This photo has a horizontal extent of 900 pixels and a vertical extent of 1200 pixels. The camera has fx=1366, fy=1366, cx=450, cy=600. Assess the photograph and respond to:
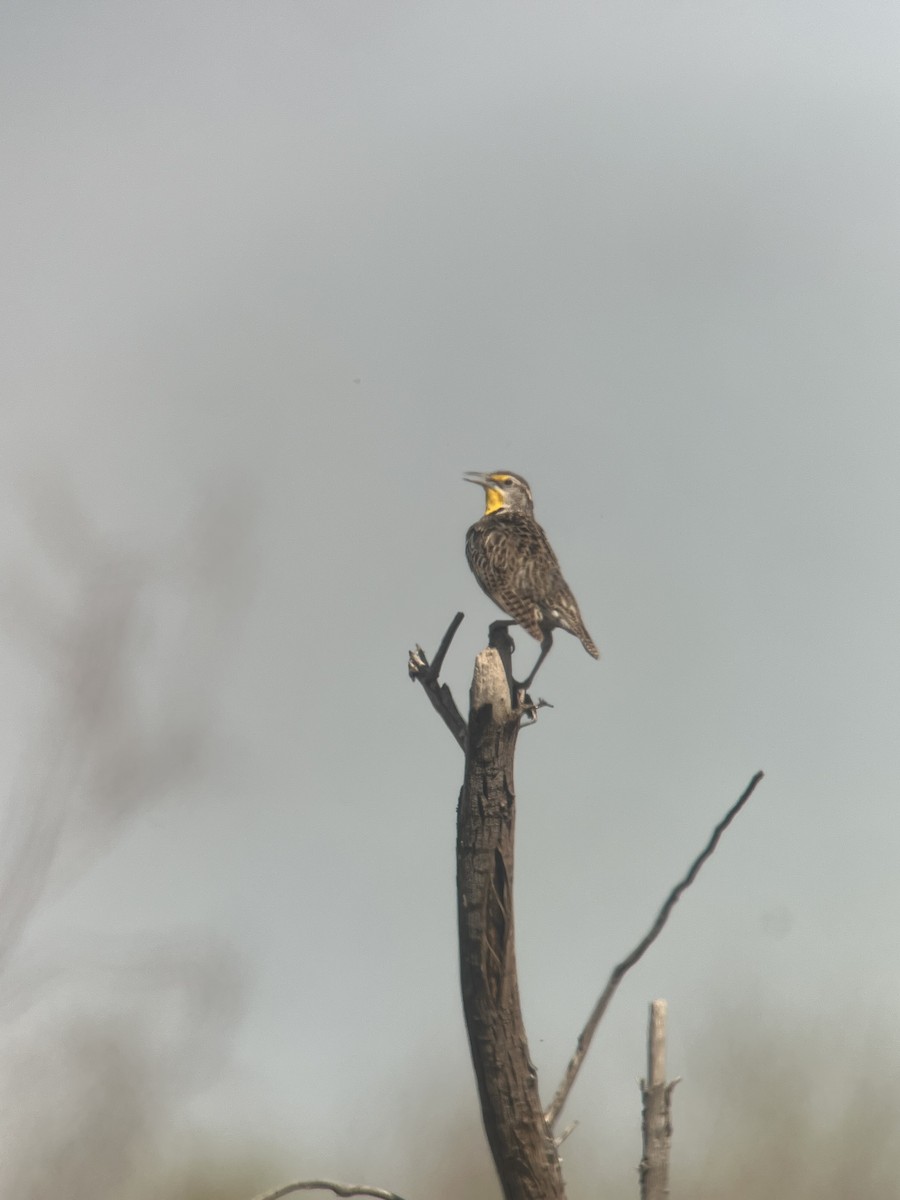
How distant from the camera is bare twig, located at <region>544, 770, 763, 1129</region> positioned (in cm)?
586

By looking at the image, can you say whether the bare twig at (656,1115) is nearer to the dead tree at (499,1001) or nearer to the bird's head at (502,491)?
the dead tree at (499,1001)

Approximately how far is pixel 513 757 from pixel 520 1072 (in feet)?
4.65

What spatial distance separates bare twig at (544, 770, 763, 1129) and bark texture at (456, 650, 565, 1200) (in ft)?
0.39

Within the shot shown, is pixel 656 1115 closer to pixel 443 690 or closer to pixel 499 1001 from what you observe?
pixel 499 1001

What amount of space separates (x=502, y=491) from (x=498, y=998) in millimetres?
7691

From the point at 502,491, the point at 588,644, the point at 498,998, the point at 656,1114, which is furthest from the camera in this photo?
the point at 502,491

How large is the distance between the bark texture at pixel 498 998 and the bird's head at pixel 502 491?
7.17 m

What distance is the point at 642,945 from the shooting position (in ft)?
19.7

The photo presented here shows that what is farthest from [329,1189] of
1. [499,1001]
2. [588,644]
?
[588,644]

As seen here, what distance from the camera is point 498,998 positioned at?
6180mm

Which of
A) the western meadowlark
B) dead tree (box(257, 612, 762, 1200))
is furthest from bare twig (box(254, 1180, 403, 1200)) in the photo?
the western meadowlark

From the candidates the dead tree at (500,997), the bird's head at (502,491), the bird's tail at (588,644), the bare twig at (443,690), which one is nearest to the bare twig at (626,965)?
the dead tree at (500,997)

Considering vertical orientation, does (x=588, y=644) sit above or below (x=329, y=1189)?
above

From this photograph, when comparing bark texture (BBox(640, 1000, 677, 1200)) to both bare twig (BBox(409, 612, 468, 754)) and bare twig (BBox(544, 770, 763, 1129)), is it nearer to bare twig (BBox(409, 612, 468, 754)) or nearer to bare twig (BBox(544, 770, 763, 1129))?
bare twig (BBox(544, 770, 763, 1129))
